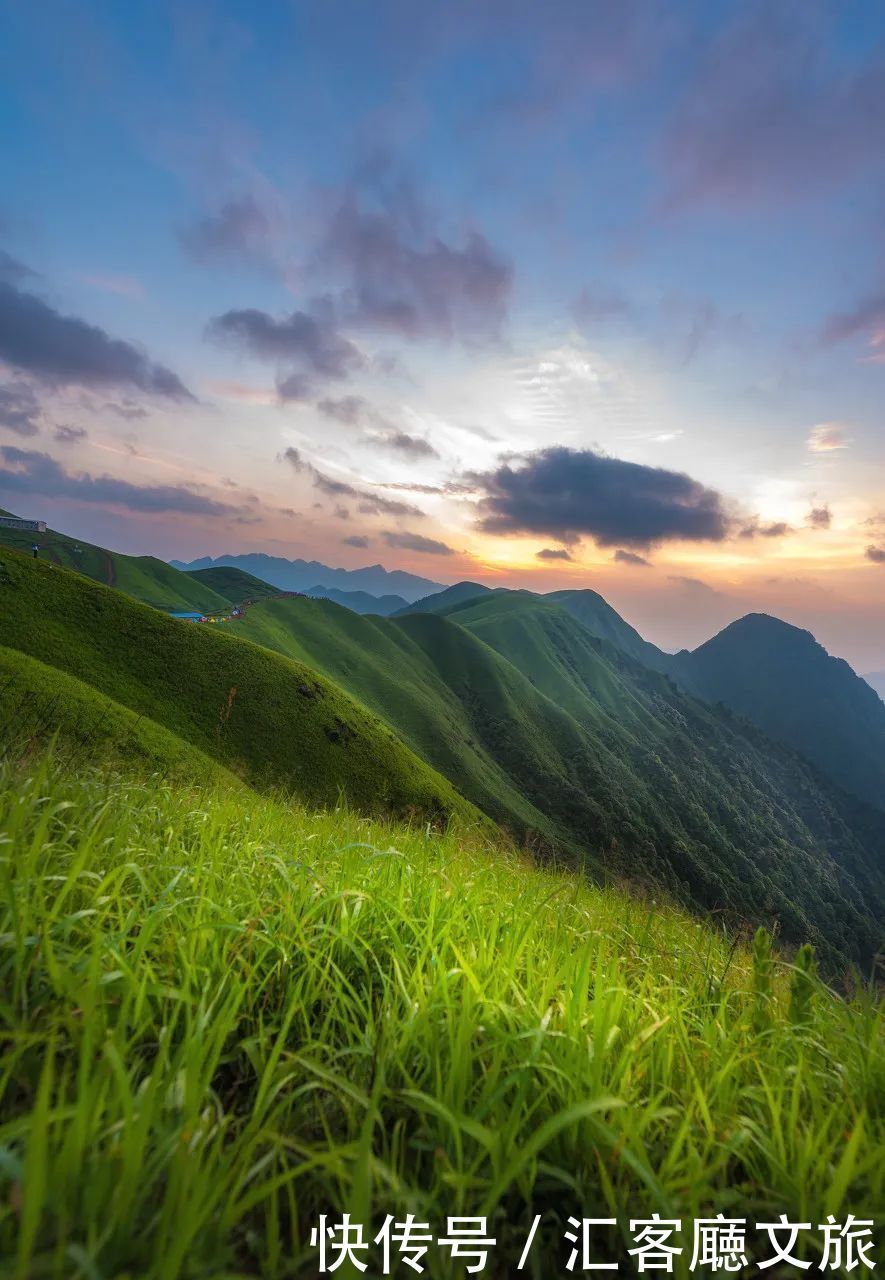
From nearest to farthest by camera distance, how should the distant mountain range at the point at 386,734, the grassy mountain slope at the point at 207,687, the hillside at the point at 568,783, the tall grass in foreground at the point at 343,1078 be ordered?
the tall grass in foreground at the point at 343,1078
the distant mountain range at the point at 386,734
the grassy mountain slope at the point at 207,687
the hillside at the point at 568,783

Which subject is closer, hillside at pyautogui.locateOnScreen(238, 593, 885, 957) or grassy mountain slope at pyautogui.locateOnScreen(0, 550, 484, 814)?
grassy mountain slope at pyautogui.locateOnScreen(0, 550, 484, 814)

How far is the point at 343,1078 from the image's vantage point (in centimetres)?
232

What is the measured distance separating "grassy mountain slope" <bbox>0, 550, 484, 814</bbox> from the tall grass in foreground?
6285 centimetres

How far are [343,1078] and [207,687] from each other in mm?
78252

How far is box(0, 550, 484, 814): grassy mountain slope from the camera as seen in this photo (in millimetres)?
67062

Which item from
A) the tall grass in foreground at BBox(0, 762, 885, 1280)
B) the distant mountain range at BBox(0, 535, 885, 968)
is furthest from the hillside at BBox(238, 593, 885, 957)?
the tall grass in foreground at BBox(0, 762, 885, 1280)

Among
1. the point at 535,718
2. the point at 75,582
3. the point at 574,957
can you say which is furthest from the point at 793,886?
the point at 574,957

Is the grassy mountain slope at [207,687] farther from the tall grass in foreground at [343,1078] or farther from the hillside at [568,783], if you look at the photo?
the tall grass in foreground at [343,1078]

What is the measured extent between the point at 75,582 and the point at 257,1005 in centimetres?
9525

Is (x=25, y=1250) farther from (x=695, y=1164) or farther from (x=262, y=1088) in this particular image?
(x=695, y=1164)

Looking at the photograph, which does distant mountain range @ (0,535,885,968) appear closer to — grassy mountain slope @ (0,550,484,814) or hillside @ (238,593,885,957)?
grassy mountain slope @ (0,550,484,814)

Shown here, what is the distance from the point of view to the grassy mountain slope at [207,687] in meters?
67.1

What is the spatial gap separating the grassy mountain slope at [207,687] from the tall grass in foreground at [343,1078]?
62.8 m

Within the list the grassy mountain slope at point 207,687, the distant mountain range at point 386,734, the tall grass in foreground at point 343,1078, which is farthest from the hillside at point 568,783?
the tall grass in foreground at point 343,1078
